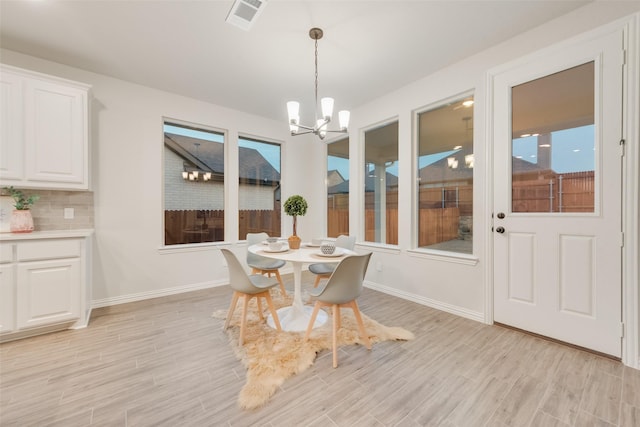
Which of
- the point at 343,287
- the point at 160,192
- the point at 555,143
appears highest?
the point at 555,143

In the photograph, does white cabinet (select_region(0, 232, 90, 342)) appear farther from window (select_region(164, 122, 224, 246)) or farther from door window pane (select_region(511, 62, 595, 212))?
door window pane (select_region(511, 62, 595, 212))

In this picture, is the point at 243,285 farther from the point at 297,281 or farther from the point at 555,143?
the point at 555,143

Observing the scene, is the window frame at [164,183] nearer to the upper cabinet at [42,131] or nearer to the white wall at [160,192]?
the white wall at [160,192]

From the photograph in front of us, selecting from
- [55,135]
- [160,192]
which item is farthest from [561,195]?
[55,135]

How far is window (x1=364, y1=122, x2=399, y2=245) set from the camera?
3.66m

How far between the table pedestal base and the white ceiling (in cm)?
273

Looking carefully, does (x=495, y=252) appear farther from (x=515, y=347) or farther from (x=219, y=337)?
(x=219, y=337)

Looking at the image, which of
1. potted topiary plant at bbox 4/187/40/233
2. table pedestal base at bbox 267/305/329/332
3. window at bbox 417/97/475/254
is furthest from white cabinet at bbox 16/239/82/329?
window at bbox 417/97/475/254

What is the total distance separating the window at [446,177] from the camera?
112 inches

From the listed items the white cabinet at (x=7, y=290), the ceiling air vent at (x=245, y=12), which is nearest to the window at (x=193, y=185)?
the white cabinet at (x=7, y=290)

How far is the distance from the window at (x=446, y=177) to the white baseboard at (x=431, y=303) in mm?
650

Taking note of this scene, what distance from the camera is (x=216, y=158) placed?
4.03 m

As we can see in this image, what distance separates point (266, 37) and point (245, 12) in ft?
1.13

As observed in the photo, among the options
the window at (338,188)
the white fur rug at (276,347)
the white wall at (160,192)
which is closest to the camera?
the white fur rug at (276,347)
